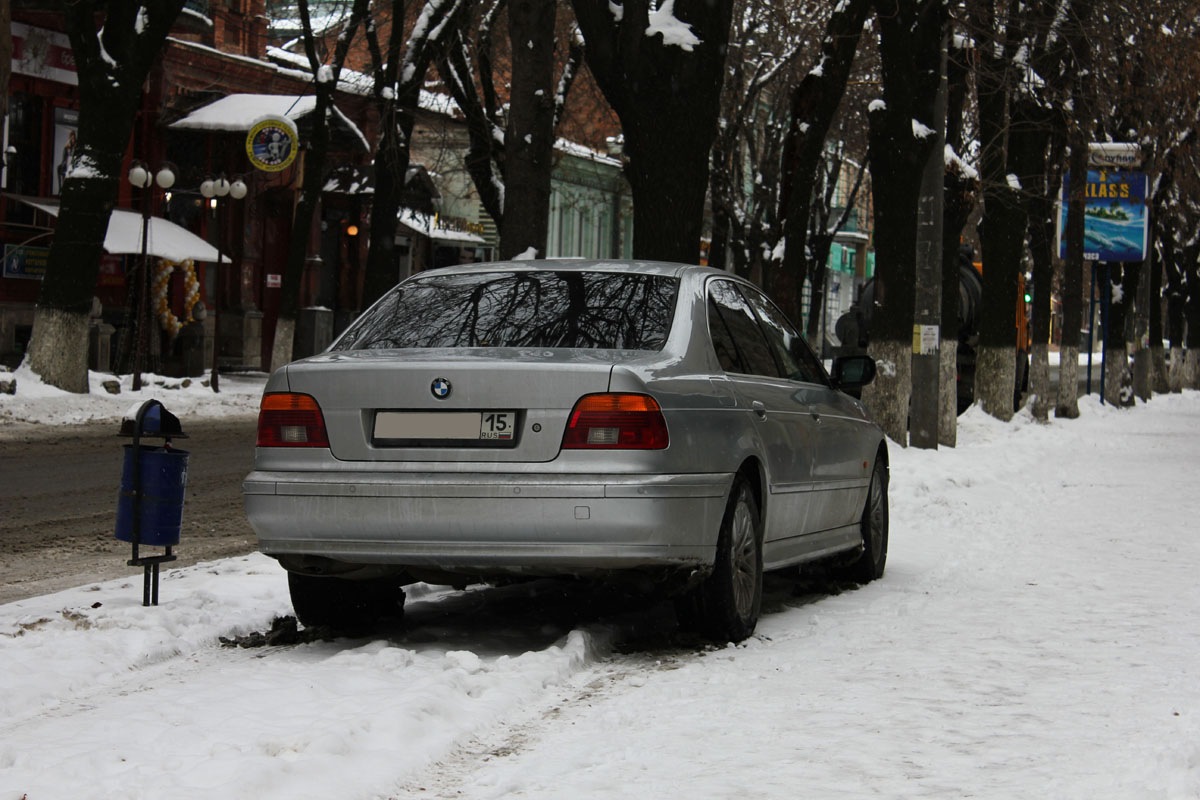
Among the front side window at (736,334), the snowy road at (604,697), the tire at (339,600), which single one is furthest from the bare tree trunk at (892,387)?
the tire at (339,600)

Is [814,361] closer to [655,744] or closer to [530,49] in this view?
[655,744]

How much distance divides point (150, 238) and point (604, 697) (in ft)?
91.1

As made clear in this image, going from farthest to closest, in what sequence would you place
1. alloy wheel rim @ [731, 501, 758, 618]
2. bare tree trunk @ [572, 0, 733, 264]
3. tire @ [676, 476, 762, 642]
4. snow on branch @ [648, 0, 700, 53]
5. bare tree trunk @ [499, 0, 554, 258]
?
bare tree trunk @ [499, 0, 554, 258] < bare tree trunk @ [572, 0, 733, 264] < snow on branch @ [648, 0, 700, 53] < alloy wheel rim @ [731, 501, 758, 618] < tire @ [676, 476, 762, 642]

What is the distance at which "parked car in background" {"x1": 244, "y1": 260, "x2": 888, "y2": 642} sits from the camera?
6465 millimetres

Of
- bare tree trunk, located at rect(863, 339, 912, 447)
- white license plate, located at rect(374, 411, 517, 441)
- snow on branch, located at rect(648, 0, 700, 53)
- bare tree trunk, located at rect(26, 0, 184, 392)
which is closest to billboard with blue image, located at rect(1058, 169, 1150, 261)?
bare tree trunk, located at rect(863, 339, 912, 447)

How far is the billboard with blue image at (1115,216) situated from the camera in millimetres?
36125

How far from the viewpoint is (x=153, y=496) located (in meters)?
7.43

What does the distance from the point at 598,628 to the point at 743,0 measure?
23675mm

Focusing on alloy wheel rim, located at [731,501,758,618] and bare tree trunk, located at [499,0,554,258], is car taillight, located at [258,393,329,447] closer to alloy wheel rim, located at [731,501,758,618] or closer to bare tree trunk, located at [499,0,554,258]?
alloy wheel rim, located at [731,501,758,618]

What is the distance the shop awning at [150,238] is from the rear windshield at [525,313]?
24.1 m

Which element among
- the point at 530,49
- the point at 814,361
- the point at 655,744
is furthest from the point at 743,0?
the point at 655,744

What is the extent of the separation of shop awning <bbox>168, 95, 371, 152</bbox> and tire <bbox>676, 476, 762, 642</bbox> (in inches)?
1102

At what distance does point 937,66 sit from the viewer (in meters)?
20.0

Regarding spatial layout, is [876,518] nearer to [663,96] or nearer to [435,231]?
[663,96]
